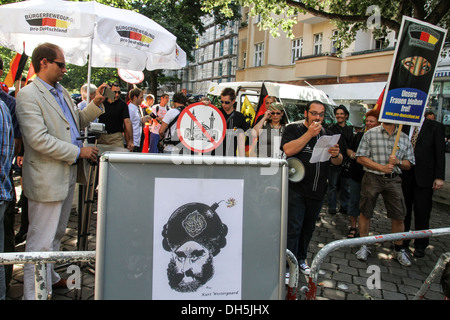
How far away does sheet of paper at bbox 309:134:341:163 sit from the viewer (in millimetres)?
3479

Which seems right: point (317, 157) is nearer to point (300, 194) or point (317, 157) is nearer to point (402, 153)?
point (300, 194)

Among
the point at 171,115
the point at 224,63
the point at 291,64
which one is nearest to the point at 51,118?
the point at 171,115

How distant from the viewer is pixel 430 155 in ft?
15.4

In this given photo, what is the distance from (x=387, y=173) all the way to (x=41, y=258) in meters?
4.06

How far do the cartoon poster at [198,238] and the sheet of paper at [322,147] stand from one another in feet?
6.02

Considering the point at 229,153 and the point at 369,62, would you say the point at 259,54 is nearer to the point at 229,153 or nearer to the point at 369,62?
the point at 369,62

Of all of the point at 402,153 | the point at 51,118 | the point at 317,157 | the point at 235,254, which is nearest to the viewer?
the point at 235,254

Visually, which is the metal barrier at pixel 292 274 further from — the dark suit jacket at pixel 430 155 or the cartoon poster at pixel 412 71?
the dark suit jacket at pixel 430 155

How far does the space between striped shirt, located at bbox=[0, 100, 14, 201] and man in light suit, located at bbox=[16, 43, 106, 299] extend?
0.42 ft

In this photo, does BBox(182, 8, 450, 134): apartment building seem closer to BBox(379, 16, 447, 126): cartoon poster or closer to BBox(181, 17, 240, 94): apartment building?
BBox(379, 16, 447, 126): cartoon poster

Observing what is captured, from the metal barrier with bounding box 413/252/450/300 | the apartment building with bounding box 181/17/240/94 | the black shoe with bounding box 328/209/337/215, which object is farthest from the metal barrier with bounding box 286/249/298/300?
the apartment building with bounding box 181/17/240/94

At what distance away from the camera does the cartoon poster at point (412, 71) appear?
374 cm

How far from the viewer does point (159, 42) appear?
472cm
